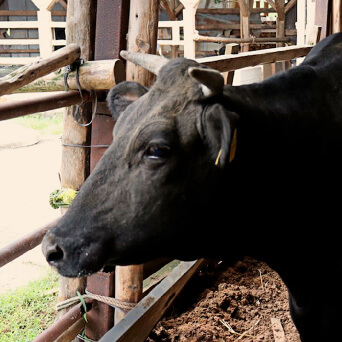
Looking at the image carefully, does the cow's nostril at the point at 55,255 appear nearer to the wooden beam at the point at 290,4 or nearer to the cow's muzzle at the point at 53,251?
the cow's muzzle at the point at 53,251

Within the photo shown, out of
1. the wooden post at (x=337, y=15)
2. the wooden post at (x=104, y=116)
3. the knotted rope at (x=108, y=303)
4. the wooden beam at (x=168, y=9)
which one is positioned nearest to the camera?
the wooden post at (x=104, y=116)

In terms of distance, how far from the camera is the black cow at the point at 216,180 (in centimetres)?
181

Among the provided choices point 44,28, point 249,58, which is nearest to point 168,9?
point 44,28

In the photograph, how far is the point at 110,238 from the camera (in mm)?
1833

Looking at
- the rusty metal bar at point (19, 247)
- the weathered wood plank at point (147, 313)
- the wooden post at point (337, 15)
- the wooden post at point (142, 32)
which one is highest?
the wooden post at point (337, 15)

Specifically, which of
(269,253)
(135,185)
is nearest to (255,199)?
(269,253)

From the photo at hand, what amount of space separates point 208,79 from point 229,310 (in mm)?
2291

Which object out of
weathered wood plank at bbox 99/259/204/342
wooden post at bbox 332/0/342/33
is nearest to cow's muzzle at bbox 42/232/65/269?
weathered wood plank at bbox 99/259/204/342

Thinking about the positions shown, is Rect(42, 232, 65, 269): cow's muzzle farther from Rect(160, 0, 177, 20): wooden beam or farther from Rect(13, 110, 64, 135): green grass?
Rect(160, 0, 177, 20): wooden beam

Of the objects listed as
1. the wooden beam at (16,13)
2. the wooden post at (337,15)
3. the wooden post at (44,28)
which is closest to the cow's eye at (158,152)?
the wooden post at (337,15)

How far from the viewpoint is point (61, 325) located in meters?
2.86

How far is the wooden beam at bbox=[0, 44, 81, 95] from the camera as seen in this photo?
2.22 m

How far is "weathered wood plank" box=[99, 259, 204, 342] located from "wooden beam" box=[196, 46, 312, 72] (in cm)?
137

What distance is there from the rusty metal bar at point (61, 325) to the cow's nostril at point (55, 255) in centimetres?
100
